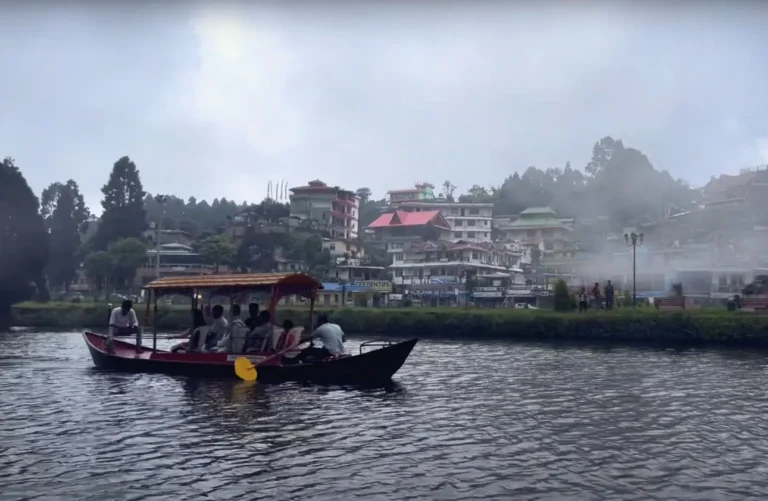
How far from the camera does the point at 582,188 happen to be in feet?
266

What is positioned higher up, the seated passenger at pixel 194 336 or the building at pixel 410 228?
the building at pixel 410 228

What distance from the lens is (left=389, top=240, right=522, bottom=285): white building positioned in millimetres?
58656

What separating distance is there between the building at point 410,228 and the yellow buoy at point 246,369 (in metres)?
51.2

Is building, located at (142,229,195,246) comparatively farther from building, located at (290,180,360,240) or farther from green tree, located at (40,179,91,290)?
building, located at (290,180,360,240)

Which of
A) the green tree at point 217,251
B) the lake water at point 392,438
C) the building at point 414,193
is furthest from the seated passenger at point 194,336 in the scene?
the building at point 414,193

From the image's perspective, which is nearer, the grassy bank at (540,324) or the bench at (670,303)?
the grassy bank at (540,324)

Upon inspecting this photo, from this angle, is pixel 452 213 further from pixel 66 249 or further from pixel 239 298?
pixel 239 298

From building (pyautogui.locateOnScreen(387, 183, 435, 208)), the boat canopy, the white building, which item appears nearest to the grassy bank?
the white building

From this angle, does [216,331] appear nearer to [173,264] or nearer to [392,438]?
[392,438]

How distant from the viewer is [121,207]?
67562 millimetres

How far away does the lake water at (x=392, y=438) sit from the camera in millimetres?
8695

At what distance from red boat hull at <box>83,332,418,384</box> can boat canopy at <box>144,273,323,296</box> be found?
1711 millimetres

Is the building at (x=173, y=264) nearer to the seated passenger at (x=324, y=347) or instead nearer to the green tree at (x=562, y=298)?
the green tree at (x=562, y=298)

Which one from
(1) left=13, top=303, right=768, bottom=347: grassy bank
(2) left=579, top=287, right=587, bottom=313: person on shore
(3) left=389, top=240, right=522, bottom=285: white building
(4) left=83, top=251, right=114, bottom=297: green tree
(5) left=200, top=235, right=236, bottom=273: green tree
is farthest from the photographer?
(3) left=389, top=240, right=522, bottom=285: white building
